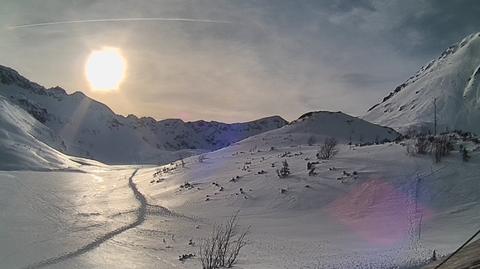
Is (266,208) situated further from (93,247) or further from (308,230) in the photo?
(93,247)

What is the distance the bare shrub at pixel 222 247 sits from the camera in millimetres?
6230

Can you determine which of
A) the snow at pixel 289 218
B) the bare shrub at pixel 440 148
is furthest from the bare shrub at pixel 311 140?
the bare shrub at pixel 440 148

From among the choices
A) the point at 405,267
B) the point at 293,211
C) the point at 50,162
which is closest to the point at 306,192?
the point at 293,211

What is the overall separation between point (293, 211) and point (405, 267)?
17.4 ft

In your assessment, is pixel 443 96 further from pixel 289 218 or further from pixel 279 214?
pixel 289 218

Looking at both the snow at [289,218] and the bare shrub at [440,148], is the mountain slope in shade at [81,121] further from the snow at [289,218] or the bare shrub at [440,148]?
the bare shrub at [440,148]

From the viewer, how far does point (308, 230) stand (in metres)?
9.59

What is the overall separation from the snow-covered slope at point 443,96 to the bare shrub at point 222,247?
7119 cm

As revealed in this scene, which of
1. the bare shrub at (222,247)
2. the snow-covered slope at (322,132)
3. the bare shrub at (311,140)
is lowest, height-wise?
the bare shrub at (222,247)

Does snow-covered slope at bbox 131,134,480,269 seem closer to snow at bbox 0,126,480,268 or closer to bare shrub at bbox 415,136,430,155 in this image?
snow at bbox 0,126,480,268

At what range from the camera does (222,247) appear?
802cm

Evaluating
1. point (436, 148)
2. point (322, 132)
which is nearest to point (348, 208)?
point (436, 148)

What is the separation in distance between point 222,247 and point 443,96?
324ft

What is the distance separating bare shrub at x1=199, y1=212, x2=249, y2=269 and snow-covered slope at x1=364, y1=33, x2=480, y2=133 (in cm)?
7119
